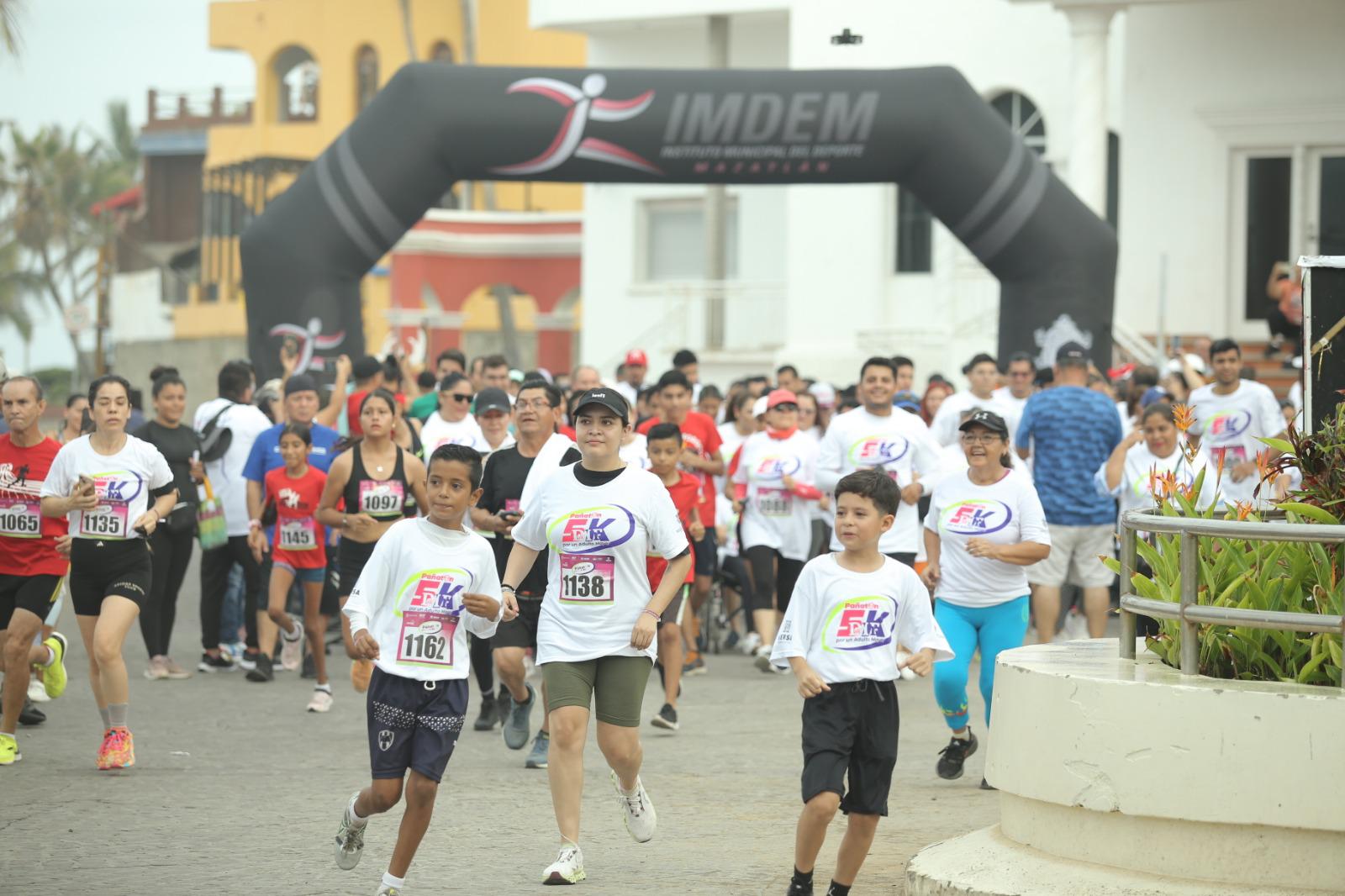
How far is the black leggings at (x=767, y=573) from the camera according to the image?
1355cm

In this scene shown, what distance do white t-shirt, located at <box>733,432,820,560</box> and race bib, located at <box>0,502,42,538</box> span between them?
5.43m

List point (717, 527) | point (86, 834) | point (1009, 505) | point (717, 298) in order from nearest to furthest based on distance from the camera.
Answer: point (86, 834) → point (1009, 505) → point (717, 527) → point (717, 298)

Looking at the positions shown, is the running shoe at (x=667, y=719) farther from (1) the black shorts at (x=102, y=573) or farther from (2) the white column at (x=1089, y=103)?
(2) the white column at (x=1089, y=103)

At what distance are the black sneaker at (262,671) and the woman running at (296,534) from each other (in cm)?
39

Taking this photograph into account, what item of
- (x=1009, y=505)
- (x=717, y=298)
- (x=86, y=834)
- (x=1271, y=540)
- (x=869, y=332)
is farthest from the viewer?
(x=717, y=298)

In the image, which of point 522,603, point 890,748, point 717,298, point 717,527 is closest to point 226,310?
point 717,298

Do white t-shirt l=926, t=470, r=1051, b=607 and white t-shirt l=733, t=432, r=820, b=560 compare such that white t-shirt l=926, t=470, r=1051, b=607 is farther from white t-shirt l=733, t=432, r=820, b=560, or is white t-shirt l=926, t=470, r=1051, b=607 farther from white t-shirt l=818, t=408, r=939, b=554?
white t-shirt l=733, t=432, r=820, b=560

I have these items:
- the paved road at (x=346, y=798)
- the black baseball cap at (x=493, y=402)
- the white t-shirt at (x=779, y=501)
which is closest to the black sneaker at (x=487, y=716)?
the paved road at (x=346, y=798)

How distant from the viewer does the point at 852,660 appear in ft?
22.2

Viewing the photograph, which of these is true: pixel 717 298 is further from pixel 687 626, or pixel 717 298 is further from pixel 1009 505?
pixel 1009 505

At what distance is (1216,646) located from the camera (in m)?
6.18

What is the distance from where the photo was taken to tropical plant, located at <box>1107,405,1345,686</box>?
5969 millimetres

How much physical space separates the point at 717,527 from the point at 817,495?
115cm

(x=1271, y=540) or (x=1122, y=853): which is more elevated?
(x=1271, y=540)
